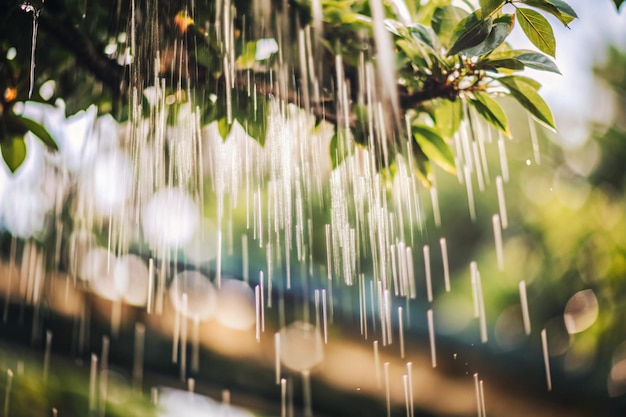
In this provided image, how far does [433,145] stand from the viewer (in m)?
0.68

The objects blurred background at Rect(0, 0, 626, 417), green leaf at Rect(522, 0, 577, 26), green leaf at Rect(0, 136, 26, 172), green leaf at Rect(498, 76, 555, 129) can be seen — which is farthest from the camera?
blurred background at Rect(0, 0, 626, 417)

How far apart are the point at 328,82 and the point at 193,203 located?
1.12 feet

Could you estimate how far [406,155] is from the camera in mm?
676

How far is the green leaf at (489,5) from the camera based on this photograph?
1.62 feet

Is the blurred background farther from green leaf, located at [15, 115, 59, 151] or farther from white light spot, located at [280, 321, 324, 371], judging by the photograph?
green leaf, located at [15, 115, 59, 151]

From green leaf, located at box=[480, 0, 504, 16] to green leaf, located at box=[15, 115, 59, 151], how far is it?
588 millimetres

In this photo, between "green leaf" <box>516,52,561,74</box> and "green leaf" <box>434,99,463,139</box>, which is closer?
"green leaf" <box>516,52,561,74</box>

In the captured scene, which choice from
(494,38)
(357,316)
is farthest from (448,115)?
(357,316)

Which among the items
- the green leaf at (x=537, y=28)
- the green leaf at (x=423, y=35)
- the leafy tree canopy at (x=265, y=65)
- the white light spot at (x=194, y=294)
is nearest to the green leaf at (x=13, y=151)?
the leafy tree canopy at (x=265, y=65)

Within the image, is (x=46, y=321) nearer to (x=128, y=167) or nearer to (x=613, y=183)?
(x=128, y=167)

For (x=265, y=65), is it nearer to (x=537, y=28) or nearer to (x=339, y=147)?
(x=339, y=147)

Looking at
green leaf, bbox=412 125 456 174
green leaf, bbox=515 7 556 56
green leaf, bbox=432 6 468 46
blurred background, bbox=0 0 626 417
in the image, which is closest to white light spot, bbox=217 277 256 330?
blurred background, bbox=0 0 626 417

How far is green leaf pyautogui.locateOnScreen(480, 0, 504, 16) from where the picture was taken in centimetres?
49

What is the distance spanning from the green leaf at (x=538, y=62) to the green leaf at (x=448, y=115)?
0.11 m
